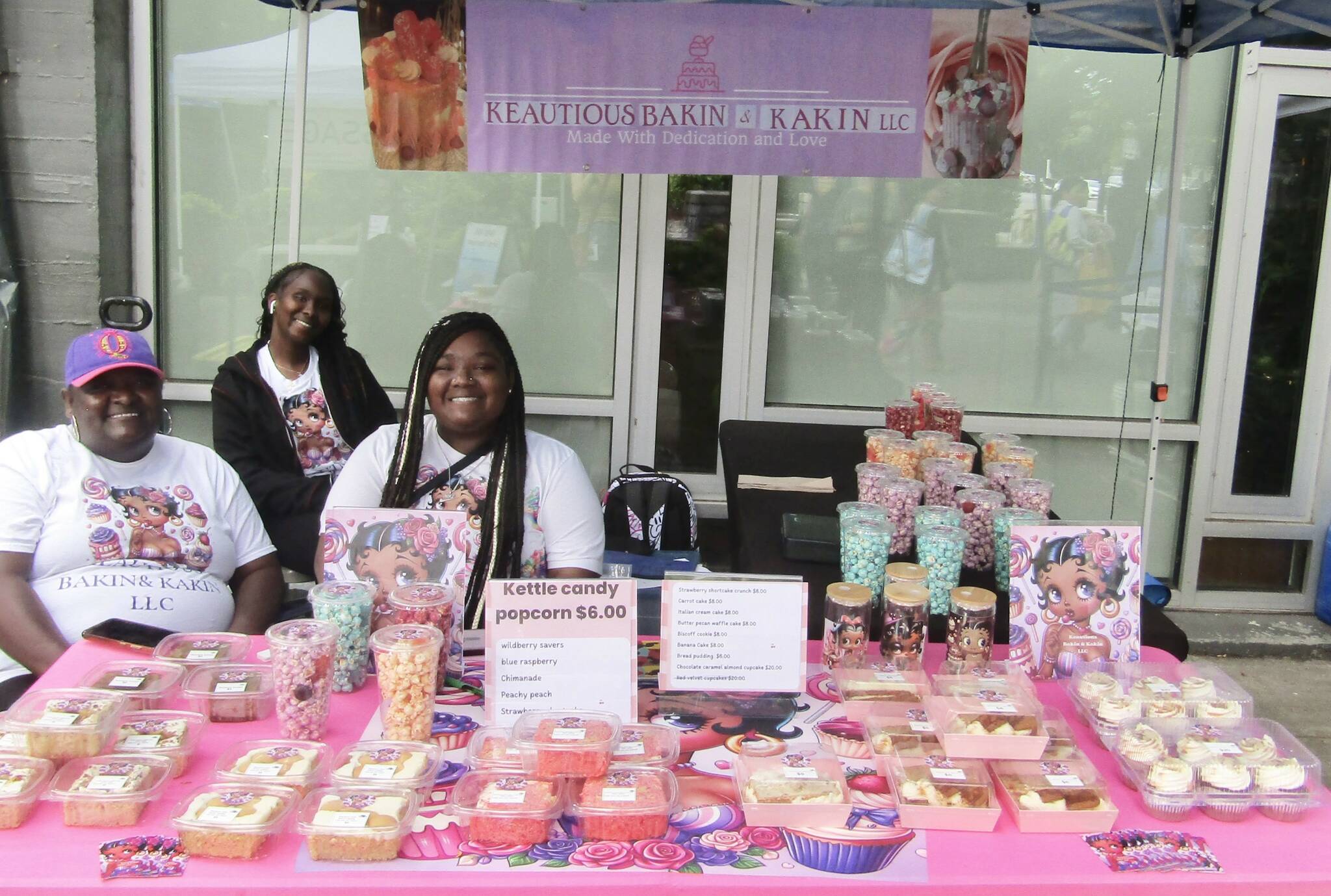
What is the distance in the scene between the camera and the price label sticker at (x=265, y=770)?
1.59 m

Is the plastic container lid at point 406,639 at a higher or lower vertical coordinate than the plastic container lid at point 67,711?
higher

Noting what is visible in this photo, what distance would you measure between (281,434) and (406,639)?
6.40 feet

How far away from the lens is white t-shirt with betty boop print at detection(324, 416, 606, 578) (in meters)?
Result: 2.55

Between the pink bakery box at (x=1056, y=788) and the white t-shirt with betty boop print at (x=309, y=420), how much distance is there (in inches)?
96.1

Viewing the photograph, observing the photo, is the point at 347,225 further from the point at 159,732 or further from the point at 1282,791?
the point at 1282,791

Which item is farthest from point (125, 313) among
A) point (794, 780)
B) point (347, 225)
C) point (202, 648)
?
point (794, 780)

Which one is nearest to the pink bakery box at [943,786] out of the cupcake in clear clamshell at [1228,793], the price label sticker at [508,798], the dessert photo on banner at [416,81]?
the cupcake in clear clamshell at [1228,793]

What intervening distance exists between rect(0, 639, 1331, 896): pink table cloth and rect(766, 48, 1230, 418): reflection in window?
10.3ft

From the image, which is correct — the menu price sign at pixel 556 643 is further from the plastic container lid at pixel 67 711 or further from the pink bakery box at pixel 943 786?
the plastic container lid at pixel 67 711

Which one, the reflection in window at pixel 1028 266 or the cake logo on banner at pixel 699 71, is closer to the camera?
the cake logo on banner at pixel 699 71

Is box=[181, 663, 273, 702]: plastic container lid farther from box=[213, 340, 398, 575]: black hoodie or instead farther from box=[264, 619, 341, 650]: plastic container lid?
box=[213, 340, 398, 575]: black hoodie

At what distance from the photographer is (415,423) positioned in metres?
2.55

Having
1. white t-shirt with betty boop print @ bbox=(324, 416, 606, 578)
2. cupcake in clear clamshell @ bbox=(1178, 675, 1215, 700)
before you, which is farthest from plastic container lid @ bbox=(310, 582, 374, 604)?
cupcake in clear clamshell @ bbox=(1178, 675, 1215, 700)

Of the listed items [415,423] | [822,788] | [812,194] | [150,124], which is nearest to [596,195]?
[812,194]
